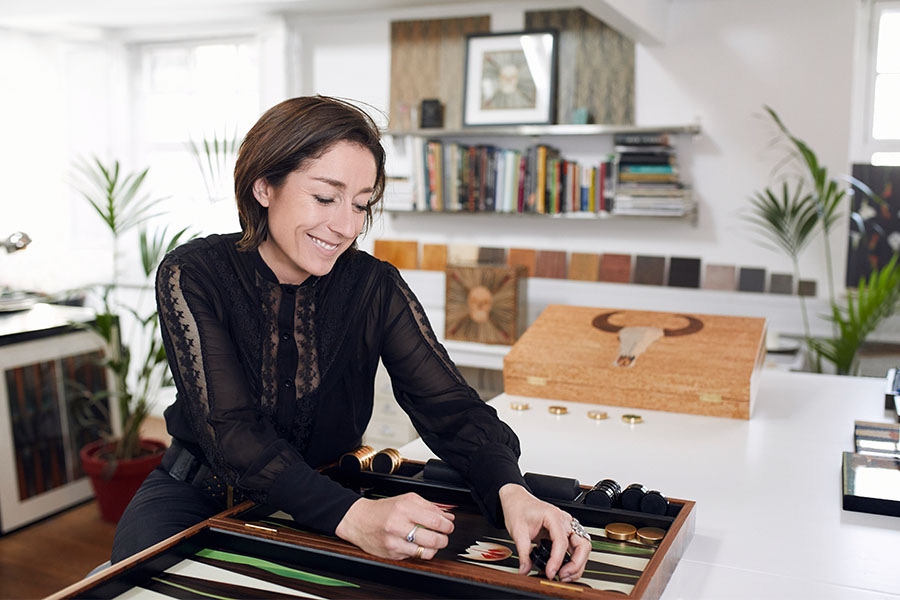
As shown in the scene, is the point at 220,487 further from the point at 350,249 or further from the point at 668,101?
the point at 668,101

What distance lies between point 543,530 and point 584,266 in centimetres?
354

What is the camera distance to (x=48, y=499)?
12.6 ft

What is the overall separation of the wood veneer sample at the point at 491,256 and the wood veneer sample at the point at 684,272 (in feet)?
3.12

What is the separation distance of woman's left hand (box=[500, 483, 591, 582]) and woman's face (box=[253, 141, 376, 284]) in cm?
56

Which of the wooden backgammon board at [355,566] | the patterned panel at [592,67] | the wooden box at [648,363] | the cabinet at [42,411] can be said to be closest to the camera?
the wooden backgammon board at [355,566]

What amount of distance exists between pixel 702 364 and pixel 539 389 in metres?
0.43

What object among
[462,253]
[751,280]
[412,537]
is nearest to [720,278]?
[751,280]

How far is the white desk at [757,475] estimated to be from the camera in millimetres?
1258

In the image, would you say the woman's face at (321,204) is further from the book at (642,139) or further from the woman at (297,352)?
the book at (642,139)

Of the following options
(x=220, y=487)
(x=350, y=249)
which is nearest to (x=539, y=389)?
(x=350, y=249)

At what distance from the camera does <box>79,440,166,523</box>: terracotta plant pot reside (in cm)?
375

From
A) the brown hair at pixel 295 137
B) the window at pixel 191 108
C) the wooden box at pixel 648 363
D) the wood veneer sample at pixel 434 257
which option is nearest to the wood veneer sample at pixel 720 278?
→ the wood veneer sample at pixel 434 257

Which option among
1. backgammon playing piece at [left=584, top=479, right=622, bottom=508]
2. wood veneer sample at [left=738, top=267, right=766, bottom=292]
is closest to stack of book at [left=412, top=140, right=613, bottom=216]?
wood veneer sample at [left=738, top=267, right=766, bottom=292]

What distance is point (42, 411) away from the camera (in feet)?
12.5
